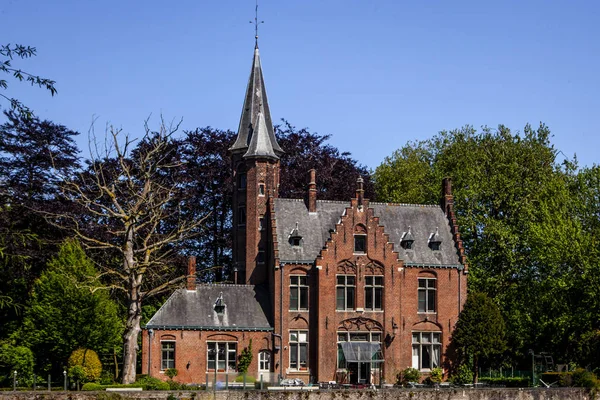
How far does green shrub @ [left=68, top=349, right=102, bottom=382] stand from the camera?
4025cm

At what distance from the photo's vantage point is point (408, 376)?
145 feet

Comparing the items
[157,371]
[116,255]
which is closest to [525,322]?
[157,371]

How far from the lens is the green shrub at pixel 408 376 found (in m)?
44.2

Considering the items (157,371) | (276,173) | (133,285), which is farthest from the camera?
(276,173)

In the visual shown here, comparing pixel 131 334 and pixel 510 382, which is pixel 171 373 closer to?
pixel 131 334

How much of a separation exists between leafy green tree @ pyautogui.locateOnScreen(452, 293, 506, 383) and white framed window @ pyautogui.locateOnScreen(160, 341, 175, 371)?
14.4 meters

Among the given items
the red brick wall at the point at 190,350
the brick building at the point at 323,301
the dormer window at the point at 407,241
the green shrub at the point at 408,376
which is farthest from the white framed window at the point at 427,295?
the red brick wall at the point at 190,350

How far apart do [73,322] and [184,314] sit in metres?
5.49

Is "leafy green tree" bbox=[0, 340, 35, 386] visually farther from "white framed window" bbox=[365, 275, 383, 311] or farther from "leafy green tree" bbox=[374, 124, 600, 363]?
"leafy green tree" bbox=[374, 124, 600, 363]

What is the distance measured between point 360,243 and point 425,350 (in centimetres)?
647

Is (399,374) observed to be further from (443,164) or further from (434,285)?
(443,164)

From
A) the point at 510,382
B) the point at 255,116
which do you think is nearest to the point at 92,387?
the point at 510,382

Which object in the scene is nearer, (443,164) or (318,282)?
(318,282)

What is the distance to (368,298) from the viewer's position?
45.4 m
